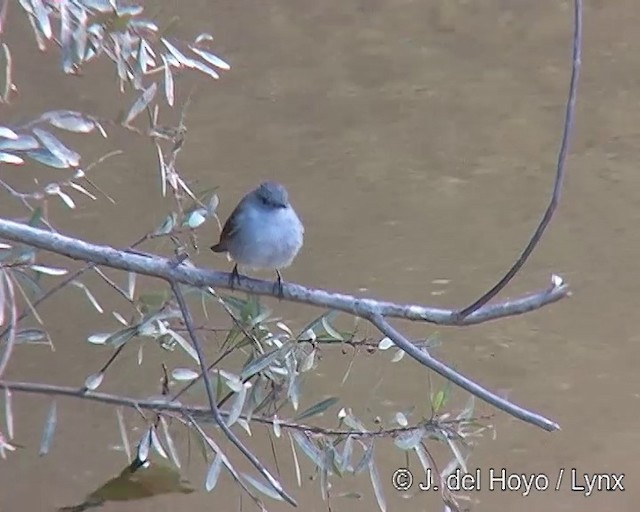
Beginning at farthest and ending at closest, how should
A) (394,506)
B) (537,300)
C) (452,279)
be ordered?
(452,279), (394,506), (537,300)

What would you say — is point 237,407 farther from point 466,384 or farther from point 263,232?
point 466,384

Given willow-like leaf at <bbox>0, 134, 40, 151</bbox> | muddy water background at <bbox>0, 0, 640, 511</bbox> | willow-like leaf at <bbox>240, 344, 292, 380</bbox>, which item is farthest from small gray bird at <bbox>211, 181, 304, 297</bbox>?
muddy water background at <bbox>0, 0, 640, 511</bbox>

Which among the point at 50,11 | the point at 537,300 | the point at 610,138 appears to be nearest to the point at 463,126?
the point at 610,138

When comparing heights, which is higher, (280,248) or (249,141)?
(280,248)

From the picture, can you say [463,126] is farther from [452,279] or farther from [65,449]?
[65,449]

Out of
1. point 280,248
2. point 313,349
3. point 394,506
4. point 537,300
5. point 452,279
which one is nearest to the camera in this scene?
point 537,300

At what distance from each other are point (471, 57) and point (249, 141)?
2.44ft

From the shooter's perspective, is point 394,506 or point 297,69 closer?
point 394,506

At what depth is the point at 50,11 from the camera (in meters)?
1.51

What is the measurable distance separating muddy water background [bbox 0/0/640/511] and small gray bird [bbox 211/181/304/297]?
0.82 meters

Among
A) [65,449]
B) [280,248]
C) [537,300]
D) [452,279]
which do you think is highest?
→ [537,300]

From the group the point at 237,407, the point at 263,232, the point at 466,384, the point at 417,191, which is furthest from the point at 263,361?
the point at 417,191

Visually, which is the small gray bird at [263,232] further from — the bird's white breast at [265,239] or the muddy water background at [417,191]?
the muddy water background at [417,191]

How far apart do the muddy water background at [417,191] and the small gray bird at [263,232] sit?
2.68ft
